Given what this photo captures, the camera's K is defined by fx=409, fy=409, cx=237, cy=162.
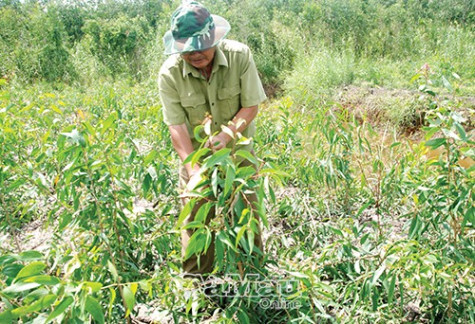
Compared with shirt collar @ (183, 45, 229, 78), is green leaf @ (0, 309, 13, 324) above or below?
below

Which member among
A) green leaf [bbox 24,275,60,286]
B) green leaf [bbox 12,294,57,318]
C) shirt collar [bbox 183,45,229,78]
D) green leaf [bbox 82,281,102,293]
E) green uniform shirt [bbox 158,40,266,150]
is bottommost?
green leaf [bbox 82,281,102,293]

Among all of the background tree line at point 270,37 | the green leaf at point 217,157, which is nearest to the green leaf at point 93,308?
the green leaf at point 217,157

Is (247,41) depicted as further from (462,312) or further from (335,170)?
(462,312)

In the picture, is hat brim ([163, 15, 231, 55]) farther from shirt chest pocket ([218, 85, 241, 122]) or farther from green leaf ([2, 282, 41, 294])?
green leaf ([2, 282, 41, 294])

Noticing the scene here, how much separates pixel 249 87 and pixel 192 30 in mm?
407

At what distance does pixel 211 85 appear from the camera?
2.02 m

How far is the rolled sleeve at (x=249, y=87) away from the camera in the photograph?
2014 mm

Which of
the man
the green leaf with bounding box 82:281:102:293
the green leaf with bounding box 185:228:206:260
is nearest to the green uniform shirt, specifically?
the man

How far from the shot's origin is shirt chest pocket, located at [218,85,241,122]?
2.05m

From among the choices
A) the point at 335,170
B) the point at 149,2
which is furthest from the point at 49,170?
the point at 149,2

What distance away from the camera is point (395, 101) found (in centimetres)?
593

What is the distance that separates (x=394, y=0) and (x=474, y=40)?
378cm

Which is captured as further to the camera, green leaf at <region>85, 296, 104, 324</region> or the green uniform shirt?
the green uniform shirt

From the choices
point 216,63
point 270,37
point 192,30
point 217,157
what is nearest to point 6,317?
point 217,157
